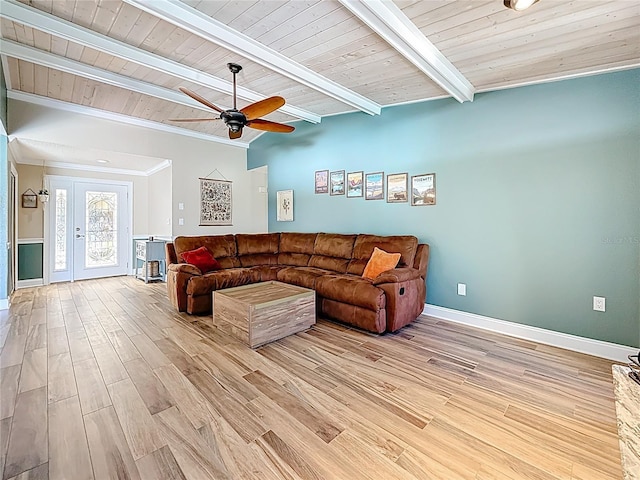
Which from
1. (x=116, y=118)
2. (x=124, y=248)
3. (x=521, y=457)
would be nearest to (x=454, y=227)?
(x=521, y=457)

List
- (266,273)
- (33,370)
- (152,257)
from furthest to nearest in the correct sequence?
(152,257) < (266,273) < (33,370)

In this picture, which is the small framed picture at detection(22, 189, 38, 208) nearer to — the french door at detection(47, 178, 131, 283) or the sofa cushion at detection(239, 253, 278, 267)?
the french door at detection(47, 178, 131, 283)

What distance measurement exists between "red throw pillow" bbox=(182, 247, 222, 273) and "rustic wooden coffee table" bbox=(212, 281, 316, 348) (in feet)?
3.40

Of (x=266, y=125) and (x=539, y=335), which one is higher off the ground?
(x=266, y=125)

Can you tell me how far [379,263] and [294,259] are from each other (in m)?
1.77

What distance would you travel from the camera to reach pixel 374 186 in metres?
4.25

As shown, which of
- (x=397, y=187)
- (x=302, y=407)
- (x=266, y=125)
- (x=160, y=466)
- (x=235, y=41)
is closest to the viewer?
(x=160, y=466)

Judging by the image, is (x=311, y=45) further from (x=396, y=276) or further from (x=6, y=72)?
(x=6, y=72)

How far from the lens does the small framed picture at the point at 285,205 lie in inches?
217

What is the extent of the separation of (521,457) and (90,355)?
3.24 metres

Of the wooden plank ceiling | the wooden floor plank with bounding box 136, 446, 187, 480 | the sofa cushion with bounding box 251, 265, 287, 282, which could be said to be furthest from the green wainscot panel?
the wooden floor plank with bounding box 136, 446, 187, 480

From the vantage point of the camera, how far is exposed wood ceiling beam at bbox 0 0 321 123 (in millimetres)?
2352

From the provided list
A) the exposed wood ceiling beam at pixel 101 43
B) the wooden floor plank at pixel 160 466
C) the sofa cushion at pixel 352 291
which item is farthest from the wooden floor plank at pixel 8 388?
the exposed wood ceiling beam at pixel 101 43

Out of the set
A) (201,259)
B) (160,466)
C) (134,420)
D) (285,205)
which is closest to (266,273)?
(201,259)
